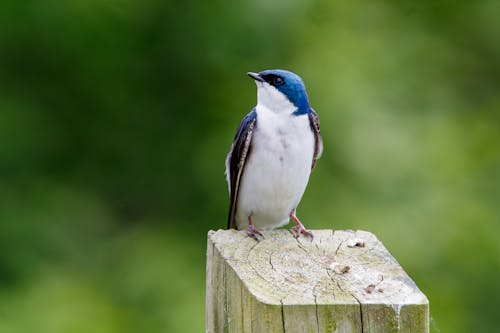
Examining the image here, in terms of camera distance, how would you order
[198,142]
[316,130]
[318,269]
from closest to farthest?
[318,269]
[316,130]
[198,142]

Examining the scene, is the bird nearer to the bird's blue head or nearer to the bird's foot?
the bird's blue head

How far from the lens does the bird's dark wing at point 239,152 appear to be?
129 inches

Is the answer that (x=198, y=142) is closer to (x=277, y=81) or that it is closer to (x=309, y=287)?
(x=277, y=81)

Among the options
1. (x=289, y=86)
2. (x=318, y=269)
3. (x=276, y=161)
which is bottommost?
(x=318, y=269)

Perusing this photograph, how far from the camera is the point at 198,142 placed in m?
5.02

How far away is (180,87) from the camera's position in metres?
5.25

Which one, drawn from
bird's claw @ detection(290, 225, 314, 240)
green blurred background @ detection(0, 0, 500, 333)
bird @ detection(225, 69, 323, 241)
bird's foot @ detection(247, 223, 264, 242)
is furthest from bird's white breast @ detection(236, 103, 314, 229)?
green blurred background @ detection(0, 0, 500, 333)

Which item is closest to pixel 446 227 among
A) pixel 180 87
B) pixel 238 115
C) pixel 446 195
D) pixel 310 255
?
pixel 446 195

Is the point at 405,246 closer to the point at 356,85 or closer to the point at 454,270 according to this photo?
the point at 454,270

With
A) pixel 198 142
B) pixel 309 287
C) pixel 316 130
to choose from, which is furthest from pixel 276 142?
pixel 198 142

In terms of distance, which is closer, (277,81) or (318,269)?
(318,269)

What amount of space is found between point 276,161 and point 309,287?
1.37 metres

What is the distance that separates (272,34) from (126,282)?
1.50 metres

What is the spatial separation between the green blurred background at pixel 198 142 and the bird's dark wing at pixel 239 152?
1.08 metres
